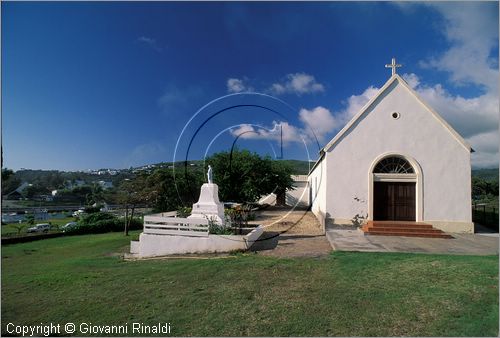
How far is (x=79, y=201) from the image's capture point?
64875 mm

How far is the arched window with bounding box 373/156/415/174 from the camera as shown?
49.6 feet

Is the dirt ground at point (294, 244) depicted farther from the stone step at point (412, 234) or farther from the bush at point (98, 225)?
the bush at point (98, 225)

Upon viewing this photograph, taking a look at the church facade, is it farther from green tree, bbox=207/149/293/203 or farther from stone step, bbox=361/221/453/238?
green tree, bbox=207/149/293/203

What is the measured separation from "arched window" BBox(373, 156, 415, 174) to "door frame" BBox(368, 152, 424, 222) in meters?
0.19

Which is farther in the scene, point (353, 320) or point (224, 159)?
point (224, 159)

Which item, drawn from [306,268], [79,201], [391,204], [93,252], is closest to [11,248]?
[93,252]

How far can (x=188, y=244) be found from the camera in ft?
35.3

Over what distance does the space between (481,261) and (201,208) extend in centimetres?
965

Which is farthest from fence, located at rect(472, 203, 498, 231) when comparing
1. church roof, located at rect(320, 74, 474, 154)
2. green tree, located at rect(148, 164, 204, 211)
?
green tree, located at rect(148, 164, 204, 211)

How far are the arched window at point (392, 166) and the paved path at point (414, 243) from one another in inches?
137

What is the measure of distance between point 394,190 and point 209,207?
8.85 metres

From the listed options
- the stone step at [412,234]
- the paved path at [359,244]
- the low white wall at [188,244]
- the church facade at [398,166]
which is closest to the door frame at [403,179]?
the church facade at [398,166]

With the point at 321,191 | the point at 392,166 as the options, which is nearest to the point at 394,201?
the point at 392,166

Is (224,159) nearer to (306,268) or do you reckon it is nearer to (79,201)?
(306,268)
